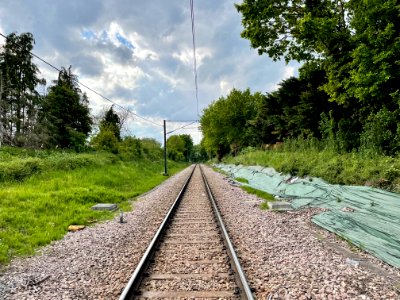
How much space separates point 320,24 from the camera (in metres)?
12.1

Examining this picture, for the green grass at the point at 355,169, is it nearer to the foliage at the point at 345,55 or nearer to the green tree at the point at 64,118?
the foliage at the point at 345,55

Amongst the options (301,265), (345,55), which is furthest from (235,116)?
(301,265)

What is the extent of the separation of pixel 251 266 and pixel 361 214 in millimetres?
3513

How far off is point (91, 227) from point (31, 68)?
97.8 ft

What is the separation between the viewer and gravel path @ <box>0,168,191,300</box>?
13.4 ft

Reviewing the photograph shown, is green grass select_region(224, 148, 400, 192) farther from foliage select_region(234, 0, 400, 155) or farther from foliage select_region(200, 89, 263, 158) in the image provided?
foliage select_region(200, 89, 263, 158)

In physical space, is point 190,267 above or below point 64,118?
below

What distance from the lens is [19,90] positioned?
30062 millimetres

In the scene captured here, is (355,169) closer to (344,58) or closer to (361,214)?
(361,214)

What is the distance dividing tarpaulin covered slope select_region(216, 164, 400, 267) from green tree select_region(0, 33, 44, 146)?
27123mm

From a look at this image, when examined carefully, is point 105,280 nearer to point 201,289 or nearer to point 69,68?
point 201,289

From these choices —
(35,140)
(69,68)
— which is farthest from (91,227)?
(69,68)

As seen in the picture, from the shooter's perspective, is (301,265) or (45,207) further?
(45,207)

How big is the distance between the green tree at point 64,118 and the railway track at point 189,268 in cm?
2713
